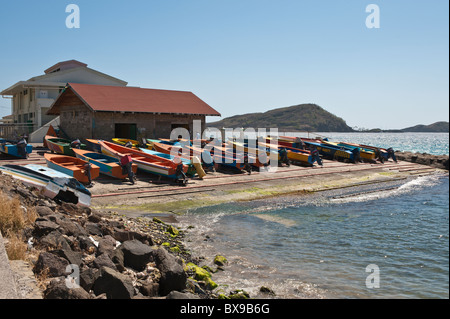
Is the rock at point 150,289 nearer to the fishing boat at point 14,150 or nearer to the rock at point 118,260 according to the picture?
the rock at point 118,260

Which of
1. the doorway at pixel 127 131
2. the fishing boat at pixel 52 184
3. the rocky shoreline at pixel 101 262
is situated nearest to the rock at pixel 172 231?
the rocky shoreline at pixel 101 262

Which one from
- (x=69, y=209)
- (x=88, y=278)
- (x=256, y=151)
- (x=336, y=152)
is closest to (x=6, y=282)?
(x=88, y=278)

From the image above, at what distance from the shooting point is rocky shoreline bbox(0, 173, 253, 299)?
5.82m

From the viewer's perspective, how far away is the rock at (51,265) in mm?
5751

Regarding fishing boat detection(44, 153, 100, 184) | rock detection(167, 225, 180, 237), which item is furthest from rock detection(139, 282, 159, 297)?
fishing boat detection(44, 153, 100, 184)

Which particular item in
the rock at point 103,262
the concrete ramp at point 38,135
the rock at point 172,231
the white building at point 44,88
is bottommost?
the rock at point 172,231

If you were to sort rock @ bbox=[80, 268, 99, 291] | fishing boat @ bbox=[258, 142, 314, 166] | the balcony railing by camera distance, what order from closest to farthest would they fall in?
rock @ bbox=[80, 268, 99, 291], fishing boat @ bbox=[258, 142, 314, 166], the balcony railing

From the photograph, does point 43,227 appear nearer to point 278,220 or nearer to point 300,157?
point 278,220

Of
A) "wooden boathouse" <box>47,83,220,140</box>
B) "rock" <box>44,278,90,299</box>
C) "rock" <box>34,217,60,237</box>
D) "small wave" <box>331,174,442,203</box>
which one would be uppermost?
"wooden boathouse" <box>47,83,220,140</box>

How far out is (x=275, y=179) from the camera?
21.5 m

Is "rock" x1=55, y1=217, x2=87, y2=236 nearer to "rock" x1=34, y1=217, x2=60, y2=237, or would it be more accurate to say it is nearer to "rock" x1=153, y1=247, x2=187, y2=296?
"rock" x1=34, y1=217, x2=60, y2=237

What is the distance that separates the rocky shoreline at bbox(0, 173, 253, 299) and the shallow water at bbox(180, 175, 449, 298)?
832mm

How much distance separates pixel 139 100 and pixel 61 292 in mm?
25223
